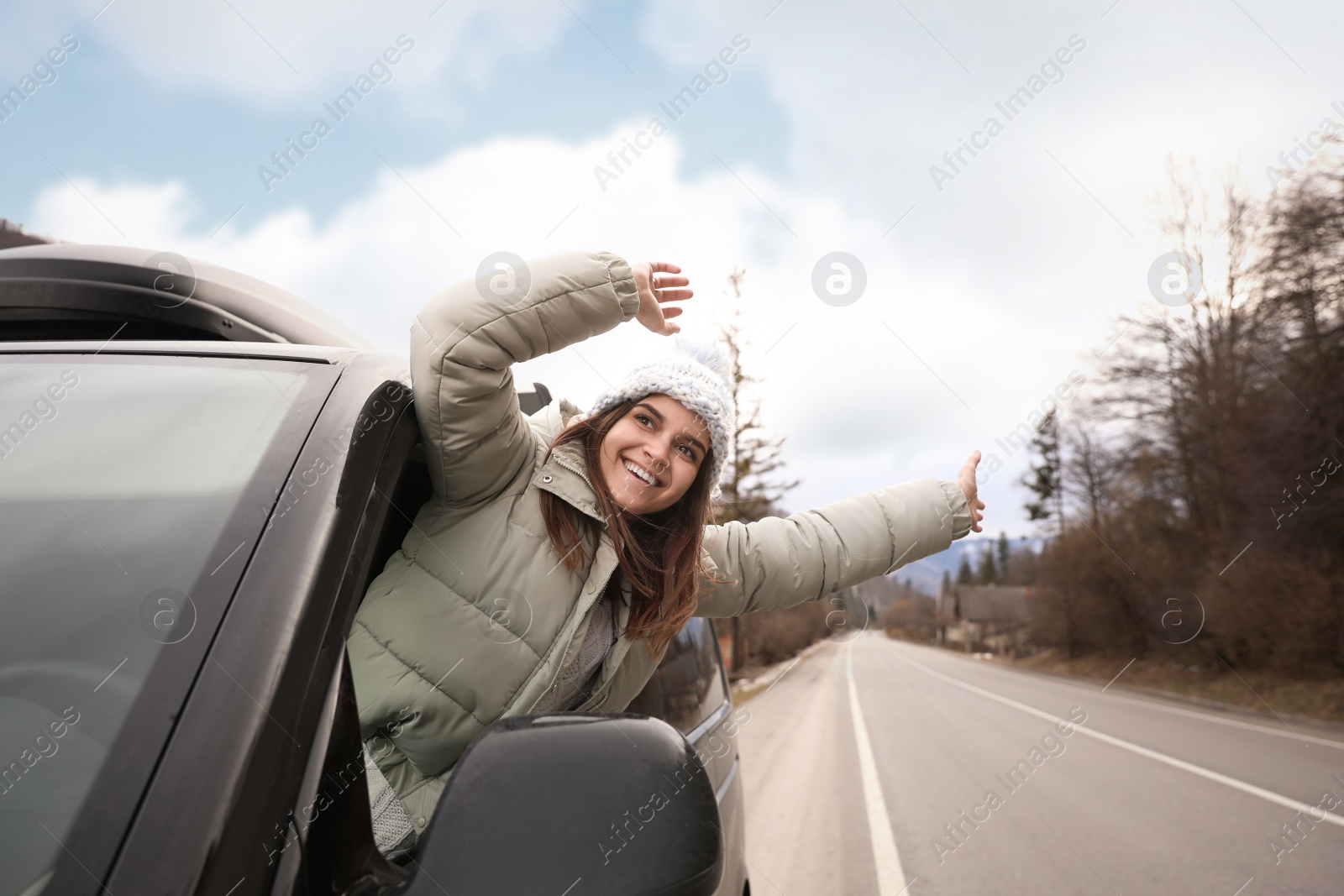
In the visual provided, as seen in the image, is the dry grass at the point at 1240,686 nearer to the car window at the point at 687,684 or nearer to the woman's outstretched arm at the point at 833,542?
the car window at the point at 687,684

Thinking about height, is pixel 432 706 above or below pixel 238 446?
below

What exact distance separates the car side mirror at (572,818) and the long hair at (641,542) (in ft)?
2.28

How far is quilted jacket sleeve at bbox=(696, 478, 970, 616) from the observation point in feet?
7.16

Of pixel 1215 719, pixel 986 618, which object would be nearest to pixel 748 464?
pixel 1215 719

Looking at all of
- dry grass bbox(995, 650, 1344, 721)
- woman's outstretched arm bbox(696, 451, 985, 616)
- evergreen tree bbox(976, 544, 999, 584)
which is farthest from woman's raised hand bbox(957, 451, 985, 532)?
evergreen tree bbox(976, 544, 999, 584)

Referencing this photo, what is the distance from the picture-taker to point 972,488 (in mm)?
2578

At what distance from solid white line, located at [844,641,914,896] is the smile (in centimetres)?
375

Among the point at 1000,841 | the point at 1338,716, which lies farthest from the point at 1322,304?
the point at 1000,841

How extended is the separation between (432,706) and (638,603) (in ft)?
1.59

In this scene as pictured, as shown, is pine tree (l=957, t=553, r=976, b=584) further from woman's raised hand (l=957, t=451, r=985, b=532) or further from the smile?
the smile

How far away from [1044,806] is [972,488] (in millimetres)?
5323

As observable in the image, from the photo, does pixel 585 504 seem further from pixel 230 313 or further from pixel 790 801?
pixel 790 801

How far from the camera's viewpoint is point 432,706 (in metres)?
1.32

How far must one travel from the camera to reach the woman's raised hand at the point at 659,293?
5.97 feet
